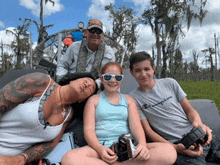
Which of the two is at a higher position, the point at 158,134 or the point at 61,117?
the point at 61,117

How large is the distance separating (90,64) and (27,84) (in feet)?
4.86

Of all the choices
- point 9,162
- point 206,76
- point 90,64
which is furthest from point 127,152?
point 206,76

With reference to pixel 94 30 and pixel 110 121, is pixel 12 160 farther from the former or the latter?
pixel 94 30

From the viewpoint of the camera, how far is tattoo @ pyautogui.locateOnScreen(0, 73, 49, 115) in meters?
1.62

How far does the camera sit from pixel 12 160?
1.58 m

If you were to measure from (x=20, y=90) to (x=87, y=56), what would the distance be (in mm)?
1560

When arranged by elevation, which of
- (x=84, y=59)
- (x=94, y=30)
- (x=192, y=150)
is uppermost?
(x=94, y=30)

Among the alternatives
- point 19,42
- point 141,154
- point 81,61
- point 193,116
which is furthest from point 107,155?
point 19,42

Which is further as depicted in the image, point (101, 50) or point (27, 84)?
point (101, 50)

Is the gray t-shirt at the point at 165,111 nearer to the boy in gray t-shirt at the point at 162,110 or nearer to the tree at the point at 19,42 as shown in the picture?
the boy in gray t-shirt at the point at 162,110

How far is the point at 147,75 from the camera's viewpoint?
2141 millimetres

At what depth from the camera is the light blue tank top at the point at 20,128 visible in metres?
1.62

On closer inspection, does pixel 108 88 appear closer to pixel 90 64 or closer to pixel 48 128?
pixel 48 128

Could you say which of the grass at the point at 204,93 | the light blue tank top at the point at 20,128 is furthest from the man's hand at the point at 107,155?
the grass at the point at 204,93
